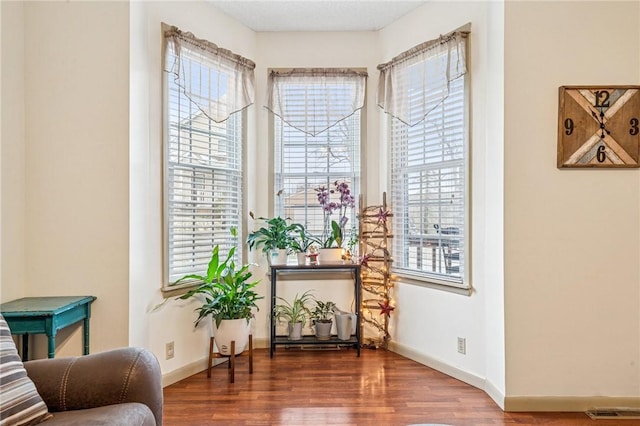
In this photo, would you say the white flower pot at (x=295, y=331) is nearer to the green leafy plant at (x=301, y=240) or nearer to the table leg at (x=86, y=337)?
the green leafy plant at (x=301, y=240)

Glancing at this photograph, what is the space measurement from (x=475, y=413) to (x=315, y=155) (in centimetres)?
241

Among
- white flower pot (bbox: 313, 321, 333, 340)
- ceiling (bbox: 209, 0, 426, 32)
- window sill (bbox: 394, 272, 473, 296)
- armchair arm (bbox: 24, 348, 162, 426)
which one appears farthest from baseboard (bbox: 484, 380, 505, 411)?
ceiling (bbox: 209, 0, 426, 32)

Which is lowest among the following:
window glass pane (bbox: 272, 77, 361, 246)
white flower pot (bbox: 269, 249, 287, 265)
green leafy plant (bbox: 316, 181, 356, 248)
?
white flower pot (bbox: 269, 249, 287, 265)

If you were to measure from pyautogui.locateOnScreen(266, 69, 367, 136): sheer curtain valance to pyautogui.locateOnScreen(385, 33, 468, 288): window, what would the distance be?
37cm

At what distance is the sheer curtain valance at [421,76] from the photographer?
2900 millimetres

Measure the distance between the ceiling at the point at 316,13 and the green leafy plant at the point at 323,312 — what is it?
2.53 metres

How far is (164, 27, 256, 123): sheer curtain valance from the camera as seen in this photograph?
287 centimetres

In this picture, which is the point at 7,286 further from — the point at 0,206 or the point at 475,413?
the point at 475,413

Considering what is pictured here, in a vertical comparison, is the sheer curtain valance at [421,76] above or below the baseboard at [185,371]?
above

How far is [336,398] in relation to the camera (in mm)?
2535

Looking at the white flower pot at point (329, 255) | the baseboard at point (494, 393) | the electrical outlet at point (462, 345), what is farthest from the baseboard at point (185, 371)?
the baseboard at point (494, 393)

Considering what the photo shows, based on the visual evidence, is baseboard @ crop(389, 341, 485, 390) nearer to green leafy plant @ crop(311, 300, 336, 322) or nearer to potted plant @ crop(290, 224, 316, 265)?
green leafy plant @ crop(311, 300, 336, 322)

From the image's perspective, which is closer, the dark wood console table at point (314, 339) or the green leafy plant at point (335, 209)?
the dark wood console table at point (314, 339)

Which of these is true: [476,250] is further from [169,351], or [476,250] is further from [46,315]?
[46,315]
